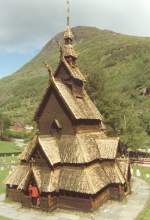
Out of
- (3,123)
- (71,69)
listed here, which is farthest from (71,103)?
(3,123)

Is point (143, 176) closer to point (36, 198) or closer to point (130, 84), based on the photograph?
point (36, 198)

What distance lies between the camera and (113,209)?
2683 cm

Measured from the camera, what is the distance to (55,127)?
2981 cm

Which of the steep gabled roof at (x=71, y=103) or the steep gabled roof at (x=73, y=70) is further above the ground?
the steep gabled roof at (x=73, y=70)

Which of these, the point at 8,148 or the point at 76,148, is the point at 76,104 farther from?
the point at 8,148

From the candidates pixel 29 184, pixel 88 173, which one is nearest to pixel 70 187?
pixel 88 173

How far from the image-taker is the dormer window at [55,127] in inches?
1158

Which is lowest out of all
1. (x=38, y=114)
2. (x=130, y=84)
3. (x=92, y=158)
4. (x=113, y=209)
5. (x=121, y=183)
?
(x=113, y=209)

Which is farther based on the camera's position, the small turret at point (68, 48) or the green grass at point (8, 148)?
the green grass at point (8, 148)

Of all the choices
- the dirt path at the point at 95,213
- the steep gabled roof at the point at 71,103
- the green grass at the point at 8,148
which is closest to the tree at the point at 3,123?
the green grass at the point at 8,148

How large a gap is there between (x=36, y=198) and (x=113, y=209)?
6745mm

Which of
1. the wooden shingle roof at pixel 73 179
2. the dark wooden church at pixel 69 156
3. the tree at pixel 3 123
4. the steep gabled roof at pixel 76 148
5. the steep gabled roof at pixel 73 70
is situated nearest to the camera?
the wooden shingle roof at pixel 73 179

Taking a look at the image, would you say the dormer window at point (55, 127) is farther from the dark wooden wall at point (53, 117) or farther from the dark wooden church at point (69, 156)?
the dark wooden wall at point (53, 117)

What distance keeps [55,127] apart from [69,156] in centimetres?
352
